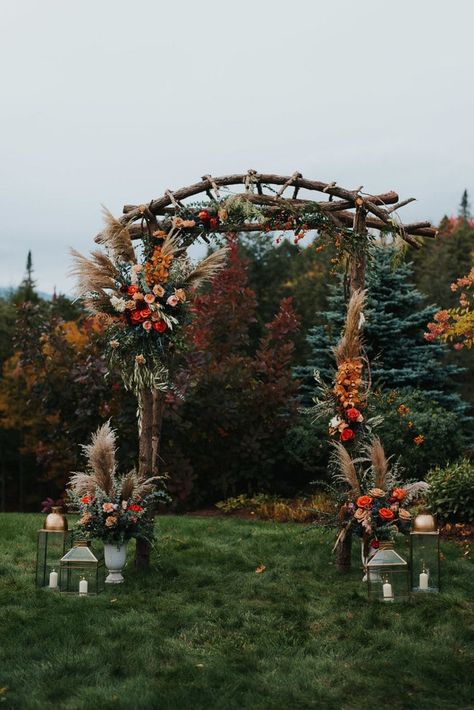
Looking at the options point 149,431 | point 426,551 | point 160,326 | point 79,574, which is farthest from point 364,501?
point 79,574

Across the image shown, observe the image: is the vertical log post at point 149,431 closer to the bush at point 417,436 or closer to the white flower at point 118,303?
the white flower at point 118,303

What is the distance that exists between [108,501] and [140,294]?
1.83 metres

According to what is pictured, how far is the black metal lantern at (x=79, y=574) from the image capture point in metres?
6.61

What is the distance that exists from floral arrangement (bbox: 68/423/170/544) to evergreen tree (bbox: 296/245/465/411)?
756 centimetres

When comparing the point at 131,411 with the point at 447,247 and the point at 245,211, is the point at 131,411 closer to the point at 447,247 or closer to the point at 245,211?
the point at 245,211

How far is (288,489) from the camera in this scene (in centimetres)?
1271

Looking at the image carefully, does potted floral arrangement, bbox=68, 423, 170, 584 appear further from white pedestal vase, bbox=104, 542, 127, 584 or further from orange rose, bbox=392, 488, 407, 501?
orange rose, bbox=392, 488, 407, 501

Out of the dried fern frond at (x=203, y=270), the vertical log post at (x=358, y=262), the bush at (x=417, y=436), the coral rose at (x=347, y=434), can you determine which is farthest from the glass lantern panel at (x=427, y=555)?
the bush at (x=417, y=436)

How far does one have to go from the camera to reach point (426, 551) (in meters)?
6.74

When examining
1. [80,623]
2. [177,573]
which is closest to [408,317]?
[177,573]

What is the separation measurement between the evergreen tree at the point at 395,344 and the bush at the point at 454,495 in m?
5.14

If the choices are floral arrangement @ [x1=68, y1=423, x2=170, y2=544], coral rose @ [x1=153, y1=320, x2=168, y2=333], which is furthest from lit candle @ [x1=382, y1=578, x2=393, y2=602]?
coral rose @ [x1=153, y1=320, x2=168, y2=333]

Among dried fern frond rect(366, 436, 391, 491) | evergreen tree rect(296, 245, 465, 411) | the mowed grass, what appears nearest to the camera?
the mowed grass

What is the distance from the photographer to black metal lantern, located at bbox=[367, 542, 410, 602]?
252 inches
